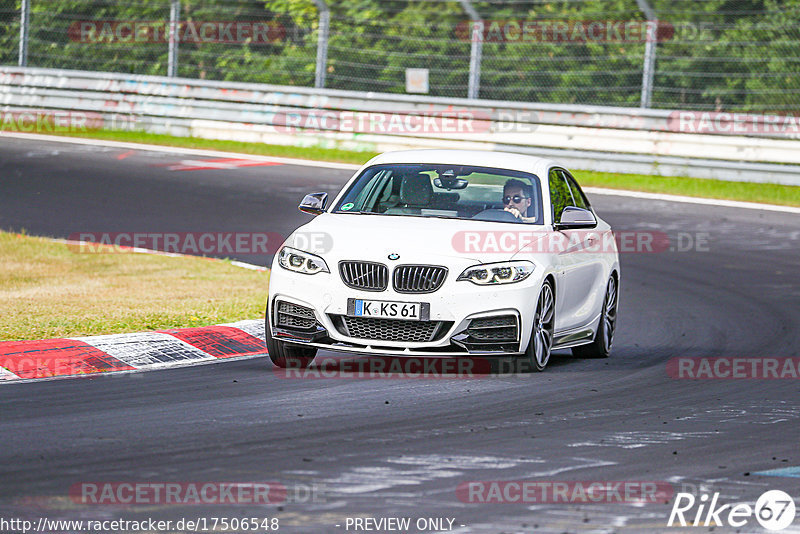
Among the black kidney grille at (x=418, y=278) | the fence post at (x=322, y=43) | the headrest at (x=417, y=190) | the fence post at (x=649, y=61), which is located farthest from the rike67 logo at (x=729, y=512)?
the fence post at (x=322, y=43)

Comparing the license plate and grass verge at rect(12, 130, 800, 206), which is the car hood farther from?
grass verge at rect(12, 130, 800, 206)

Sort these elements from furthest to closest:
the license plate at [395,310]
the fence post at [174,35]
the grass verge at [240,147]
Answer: the fence post at [174,35]
the grass verge at [240,147]
the license plate at [395,310]

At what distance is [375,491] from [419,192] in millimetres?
4696

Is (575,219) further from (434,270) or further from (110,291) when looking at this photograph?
(110,291)

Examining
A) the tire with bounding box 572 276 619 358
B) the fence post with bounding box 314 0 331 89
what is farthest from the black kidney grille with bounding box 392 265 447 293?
the fence post with bounding box 314 0 331 89

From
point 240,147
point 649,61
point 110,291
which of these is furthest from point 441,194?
point 240,147

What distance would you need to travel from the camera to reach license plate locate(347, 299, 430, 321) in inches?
370

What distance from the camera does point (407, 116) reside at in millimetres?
25062

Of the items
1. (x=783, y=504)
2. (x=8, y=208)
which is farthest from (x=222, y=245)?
(x=783, y=504)

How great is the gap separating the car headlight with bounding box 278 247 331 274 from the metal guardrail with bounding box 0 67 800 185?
46.4ft

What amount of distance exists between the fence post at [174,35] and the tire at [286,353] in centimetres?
1739

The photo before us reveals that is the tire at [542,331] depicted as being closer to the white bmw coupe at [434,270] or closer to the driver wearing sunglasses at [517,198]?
the white bmw coupe at [434,270]

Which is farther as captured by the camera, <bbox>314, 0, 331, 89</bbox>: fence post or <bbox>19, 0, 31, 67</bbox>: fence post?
<bbox>19, 0, 31, 67</bbox>: fence post

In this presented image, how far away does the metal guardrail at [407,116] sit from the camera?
23016mm
